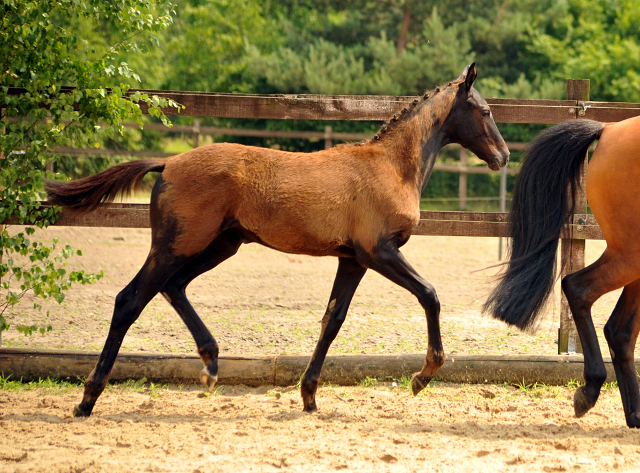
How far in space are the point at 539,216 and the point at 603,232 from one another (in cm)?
47

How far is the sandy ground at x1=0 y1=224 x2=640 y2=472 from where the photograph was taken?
3070mm

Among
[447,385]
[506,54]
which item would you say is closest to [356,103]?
[447,385]

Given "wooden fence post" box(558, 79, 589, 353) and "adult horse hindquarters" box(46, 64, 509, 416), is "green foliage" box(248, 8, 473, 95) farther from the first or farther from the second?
"adult horse hindquarters" box(46, 64, 509, 416)

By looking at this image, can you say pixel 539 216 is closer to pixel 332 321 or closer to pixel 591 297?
pixel 591 297

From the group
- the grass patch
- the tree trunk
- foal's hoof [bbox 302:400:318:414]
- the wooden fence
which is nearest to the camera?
foal's hoof [bbox 302:400:318:414]

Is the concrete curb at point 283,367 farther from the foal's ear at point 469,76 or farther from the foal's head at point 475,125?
the foal's ear at point 469,76

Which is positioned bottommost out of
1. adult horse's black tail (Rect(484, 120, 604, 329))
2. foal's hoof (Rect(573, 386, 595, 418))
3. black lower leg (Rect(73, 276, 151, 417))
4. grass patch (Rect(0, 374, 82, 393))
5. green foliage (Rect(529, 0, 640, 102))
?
grass patch (Rect(0, 374, 82, 393))

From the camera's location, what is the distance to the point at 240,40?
1213 inches

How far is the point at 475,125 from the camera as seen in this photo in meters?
4.14

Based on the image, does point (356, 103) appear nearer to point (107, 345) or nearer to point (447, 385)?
point (447, 385)

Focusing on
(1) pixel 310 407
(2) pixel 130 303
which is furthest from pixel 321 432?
(2) pixel 130 303

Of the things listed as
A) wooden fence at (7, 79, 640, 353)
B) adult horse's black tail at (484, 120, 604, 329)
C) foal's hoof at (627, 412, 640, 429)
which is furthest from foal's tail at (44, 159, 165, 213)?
foal's hoof at (627, 412, 640, 429)

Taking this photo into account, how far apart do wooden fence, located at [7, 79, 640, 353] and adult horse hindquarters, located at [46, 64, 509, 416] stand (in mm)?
705

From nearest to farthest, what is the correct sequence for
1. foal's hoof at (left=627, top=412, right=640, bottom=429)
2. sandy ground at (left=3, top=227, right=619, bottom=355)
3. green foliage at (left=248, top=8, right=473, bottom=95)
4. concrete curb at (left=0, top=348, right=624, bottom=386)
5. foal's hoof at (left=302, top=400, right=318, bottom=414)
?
foal's hoof at (left=627, top=412, right=640, bottom=429)
foal's hoof at (left=302, top=400, right=318, bottom=414)
concrete curb at (left=0, top=348, right=624, bottom=386)
sandy ground at (left=3, top=227, right=619, bottom=355)
green foliage at (left=248, top=8, right=473, bottom=95)
